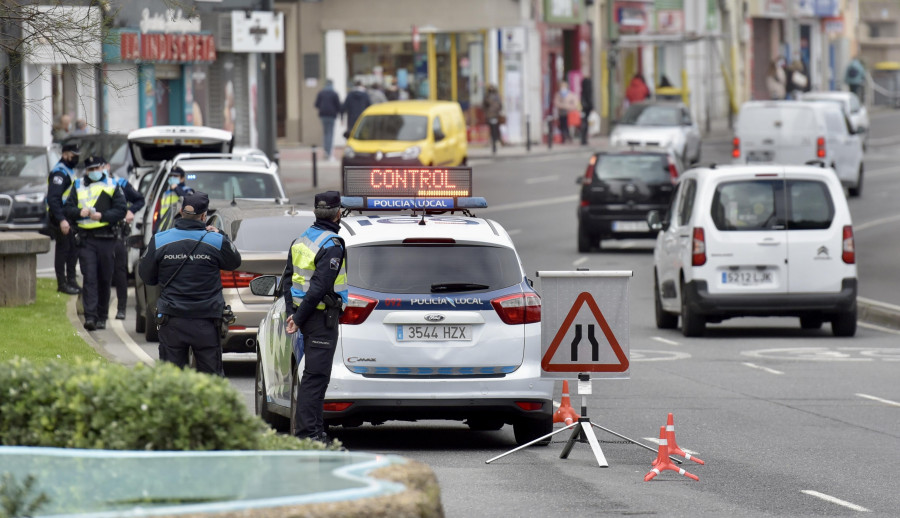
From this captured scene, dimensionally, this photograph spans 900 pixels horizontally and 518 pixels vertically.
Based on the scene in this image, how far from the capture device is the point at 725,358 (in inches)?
696

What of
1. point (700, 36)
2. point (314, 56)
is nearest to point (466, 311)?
point (314, 56)

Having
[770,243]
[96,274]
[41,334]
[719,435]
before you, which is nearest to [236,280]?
[41,334]

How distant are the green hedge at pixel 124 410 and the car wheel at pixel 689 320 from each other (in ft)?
42.0

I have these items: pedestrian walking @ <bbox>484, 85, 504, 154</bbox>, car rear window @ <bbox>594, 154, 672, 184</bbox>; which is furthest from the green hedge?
pedestrian walking @ <bbox>484, 85, 504, 154</bbox>

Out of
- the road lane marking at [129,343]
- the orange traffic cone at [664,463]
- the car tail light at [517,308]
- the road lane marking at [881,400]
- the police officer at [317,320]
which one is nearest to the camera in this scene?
the orange traffic cone at [664,463]

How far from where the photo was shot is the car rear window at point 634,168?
29000 millimetres

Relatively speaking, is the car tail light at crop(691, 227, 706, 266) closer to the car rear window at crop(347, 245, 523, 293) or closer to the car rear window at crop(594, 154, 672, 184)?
the car rear window at crop(347, 245, 523, 293)

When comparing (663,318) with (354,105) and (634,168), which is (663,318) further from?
(354,105)

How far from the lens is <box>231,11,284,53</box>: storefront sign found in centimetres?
3916

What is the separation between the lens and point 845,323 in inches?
768

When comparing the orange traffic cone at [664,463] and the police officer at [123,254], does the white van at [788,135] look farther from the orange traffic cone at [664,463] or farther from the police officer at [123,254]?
the orange traffic cone at [664,463]

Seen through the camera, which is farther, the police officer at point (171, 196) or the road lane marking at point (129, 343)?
the police officer at point (171, 196)

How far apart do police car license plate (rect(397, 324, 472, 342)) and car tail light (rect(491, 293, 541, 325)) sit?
10.9 inches

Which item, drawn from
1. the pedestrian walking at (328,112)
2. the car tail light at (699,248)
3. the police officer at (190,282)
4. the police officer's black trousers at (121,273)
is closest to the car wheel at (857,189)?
the pedestrian walking at (328,112)
